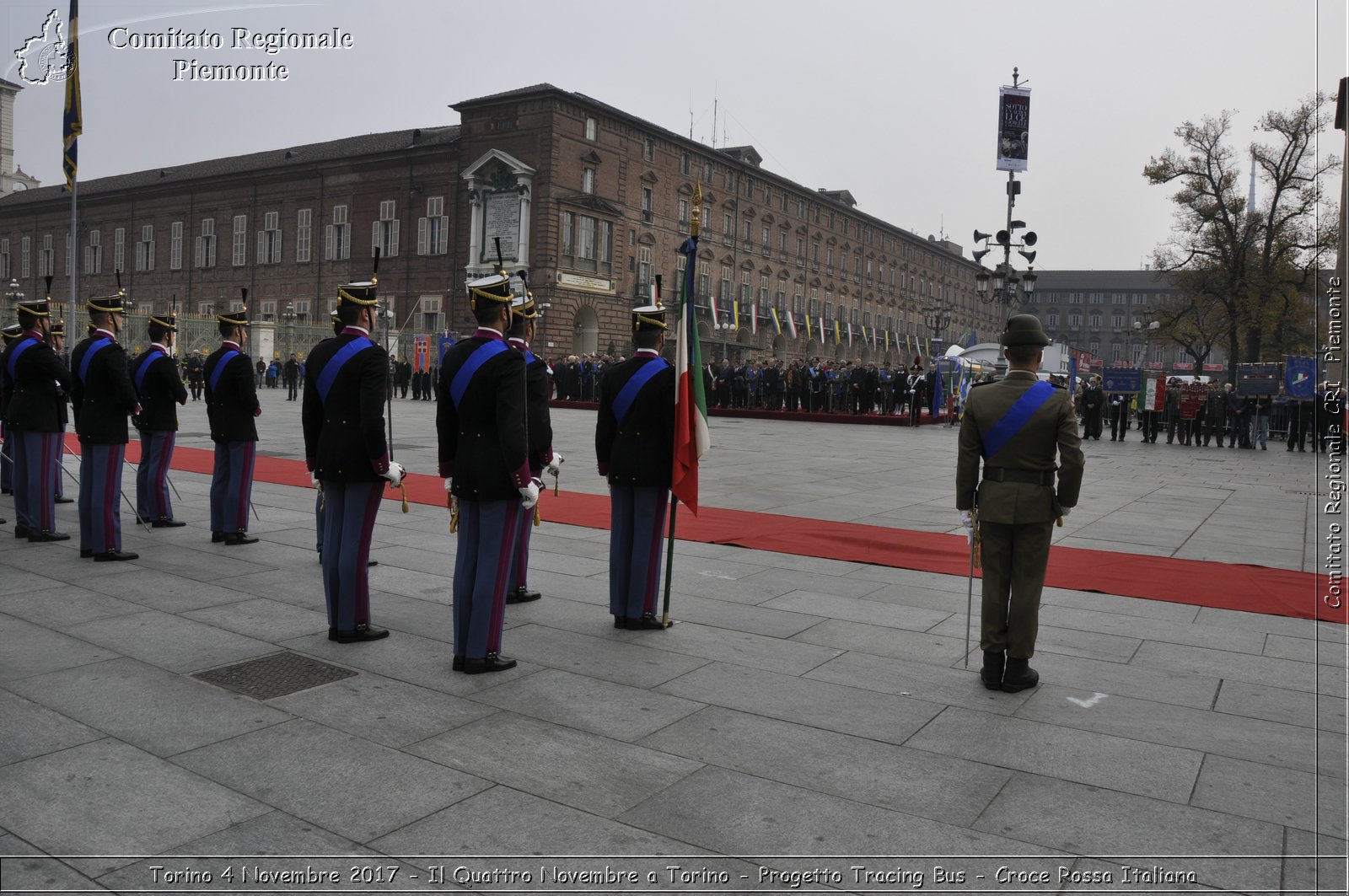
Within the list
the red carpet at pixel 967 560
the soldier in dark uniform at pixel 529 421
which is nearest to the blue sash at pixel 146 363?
the red carpet at pixel 967 560

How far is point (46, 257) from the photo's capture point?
216 feet

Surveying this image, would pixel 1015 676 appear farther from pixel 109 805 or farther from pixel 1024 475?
pixel 109 805

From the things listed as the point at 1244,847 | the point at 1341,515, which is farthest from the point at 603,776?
the point at 1341,515

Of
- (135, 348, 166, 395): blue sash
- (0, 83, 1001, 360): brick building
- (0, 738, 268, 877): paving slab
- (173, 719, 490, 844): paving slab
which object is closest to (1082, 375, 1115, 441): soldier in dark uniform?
(0, 83, 1001, 360): brick building

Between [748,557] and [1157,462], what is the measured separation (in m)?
15.3

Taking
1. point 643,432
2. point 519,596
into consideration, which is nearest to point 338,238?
point 519,596

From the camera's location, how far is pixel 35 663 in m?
4.87

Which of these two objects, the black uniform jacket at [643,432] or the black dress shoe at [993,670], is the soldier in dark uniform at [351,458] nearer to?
the black uniform jacket at [643,432]

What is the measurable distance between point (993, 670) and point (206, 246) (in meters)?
61.9

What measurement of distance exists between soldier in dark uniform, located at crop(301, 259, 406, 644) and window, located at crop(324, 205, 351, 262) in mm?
49980

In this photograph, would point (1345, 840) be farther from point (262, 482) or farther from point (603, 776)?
point (262, 482)

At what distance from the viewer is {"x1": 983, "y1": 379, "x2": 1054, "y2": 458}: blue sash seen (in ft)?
16.2

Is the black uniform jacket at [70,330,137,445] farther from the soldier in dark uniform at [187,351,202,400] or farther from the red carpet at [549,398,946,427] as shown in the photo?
the soldier in dark uniform at [187,351,202,400]

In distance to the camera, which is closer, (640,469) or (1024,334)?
(1024,334)
